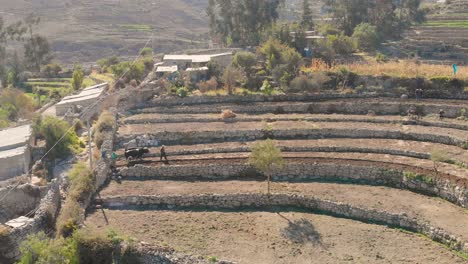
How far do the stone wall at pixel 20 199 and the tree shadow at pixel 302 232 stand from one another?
44.3 feet

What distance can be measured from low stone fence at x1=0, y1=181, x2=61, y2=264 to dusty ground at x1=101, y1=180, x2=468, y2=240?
230cm

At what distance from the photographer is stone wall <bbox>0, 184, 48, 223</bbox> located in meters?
25.1

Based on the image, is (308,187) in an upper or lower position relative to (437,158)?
lower

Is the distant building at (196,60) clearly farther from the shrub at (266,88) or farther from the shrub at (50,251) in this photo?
the shrub at (50,251)

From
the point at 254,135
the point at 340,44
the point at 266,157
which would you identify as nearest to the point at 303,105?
the point at 254,135

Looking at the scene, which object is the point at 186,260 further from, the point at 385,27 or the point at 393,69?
the point at 385,27

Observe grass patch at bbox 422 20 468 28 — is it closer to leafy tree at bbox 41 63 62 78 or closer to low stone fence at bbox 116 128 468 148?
low stone fence at bbox 116 128 468 148

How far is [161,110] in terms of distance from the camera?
1407 inches

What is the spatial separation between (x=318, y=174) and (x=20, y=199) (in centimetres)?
1587

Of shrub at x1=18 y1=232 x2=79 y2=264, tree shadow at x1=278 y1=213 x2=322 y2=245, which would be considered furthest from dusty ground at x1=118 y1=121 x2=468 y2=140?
shrub at x1=18 y1=232 x2=79 y2=264

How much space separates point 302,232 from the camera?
748 inches

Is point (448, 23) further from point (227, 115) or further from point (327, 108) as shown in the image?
point (227, 115)

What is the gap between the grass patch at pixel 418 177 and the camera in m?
22.1

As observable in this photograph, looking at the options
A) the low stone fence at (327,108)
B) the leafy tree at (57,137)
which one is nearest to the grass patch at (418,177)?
the low stone fence at (327,108)
